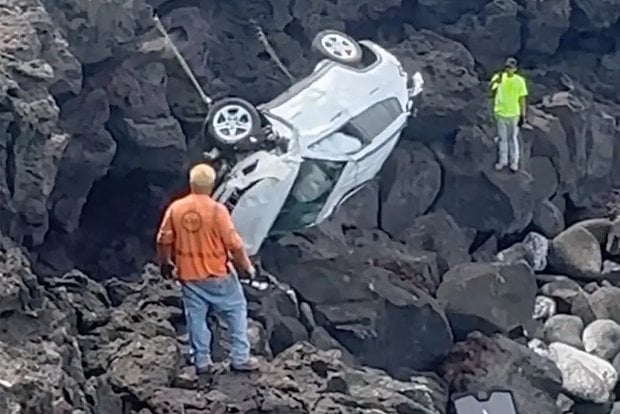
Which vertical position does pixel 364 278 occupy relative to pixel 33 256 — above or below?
below

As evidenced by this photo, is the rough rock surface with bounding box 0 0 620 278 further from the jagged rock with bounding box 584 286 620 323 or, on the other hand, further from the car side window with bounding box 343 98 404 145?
the jagged rock with bounding box 584 286 620 323

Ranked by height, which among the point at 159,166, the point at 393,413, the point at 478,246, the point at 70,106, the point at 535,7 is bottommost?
the point at 478,246

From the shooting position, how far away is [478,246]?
17.1 metres

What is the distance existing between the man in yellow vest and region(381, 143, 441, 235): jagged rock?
925mm

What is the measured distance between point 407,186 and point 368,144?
9.91ft

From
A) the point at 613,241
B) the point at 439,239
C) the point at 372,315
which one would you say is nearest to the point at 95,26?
the point at 372,315

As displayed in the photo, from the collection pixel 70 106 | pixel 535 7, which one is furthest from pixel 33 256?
pixel 535 7

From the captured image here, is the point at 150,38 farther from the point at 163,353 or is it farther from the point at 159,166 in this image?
the point at 163,353

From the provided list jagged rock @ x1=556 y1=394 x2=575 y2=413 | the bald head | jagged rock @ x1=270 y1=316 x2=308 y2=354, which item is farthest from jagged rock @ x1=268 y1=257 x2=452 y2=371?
the bald head

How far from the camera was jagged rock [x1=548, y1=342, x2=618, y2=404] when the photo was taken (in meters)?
13.2

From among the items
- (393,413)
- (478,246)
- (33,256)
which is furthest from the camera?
(478,246)

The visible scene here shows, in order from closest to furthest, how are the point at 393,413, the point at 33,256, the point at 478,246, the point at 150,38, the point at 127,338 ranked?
the point at 393,413 → the point at 127,338 → the point at 33,256 → the point at 150,38 → the point at 478,246

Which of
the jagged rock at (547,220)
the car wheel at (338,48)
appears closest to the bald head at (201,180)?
the car wheel at (338,48)

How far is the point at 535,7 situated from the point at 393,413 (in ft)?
42.0
